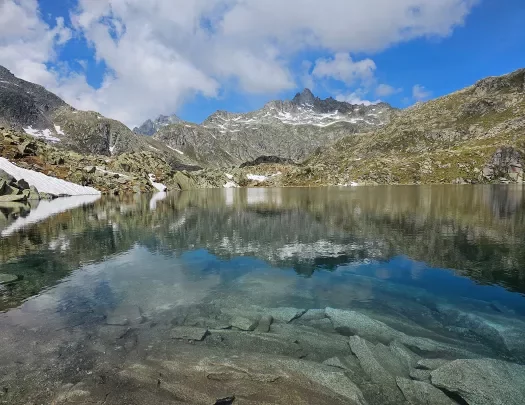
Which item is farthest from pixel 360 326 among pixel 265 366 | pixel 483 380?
pixel 265 366

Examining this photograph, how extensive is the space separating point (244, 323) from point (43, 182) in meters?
138

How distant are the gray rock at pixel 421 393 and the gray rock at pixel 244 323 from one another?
26.0 feet

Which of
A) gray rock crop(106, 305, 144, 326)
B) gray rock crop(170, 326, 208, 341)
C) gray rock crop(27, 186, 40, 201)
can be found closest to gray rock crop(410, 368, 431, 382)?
gray rock crop(170, 326, 208, 341)

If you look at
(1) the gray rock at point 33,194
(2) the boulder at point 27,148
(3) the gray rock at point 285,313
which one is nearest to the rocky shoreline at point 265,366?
(3) the gray rock at point 285,313

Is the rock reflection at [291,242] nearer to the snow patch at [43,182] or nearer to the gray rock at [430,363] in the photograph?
the gray rock at [430,363]

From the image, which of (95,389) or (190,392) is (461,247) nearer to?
(190,392)

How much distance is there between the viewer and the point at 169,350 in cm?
1599

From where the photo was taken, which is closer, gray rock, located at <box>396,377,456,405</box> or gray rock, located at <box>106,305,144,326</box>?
gray rock, located at <box>396,377,456,405</box>

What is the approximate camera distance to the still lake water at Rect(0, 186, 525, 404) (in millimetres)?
13469

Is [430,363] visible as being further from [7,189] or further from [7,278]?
[7,189]

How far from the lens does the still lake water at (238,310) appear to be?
1347 centimetres

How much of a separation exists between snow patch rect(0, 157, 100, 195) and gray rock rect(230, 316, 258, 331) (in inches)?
5029

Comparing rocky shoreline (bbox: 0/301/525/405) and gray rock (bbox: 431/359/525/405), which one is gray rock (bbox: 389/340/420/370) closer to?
rocky shoreline (bbox: 0/301/525/405)

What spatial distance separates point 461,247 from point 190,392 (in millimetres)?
35300
